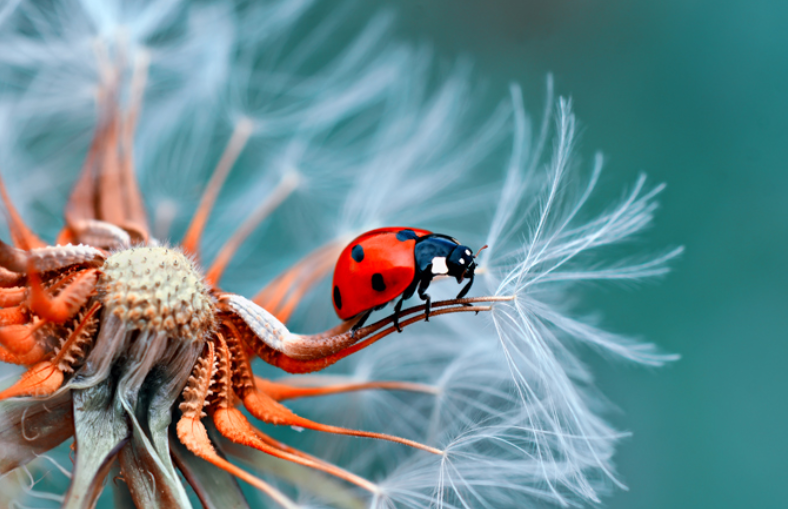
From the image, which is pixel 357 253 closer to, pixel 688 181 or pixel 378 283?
pixel 378 283

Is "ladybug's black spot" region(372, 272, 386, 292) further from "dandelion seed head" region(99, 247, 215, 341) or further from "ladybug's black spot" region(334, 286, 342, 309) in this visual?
"dandelion seed head" region(99, 247, 215, 341)

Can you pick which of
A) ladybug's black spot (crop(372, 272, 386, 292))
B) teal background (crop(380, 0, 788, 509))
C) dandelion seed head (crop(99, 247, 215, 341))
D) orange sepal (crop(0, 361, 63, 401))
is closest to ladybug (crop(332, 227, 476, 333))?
ladybug's black spot (crop(372, 272, 386, 292))

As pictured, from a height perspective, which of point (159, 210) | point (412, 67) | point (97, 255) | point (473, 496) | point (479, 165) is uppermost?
point (412, 67)

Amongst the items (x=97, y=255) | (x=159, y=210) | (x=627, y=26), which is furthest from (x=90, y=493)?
(x=627, y=26)

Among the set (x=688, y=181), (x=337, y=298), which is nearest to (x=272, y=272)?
(x=337, y=298)

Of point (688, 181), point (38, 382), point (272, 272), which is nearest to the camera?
point (38, 382)

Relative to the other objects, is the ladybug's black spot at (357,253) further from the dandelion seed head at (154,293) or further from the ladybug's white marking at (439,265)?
the dandelion seed head at (154,293)

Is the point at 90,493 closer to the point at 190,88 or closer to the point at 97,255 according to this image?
the point at 97,255
